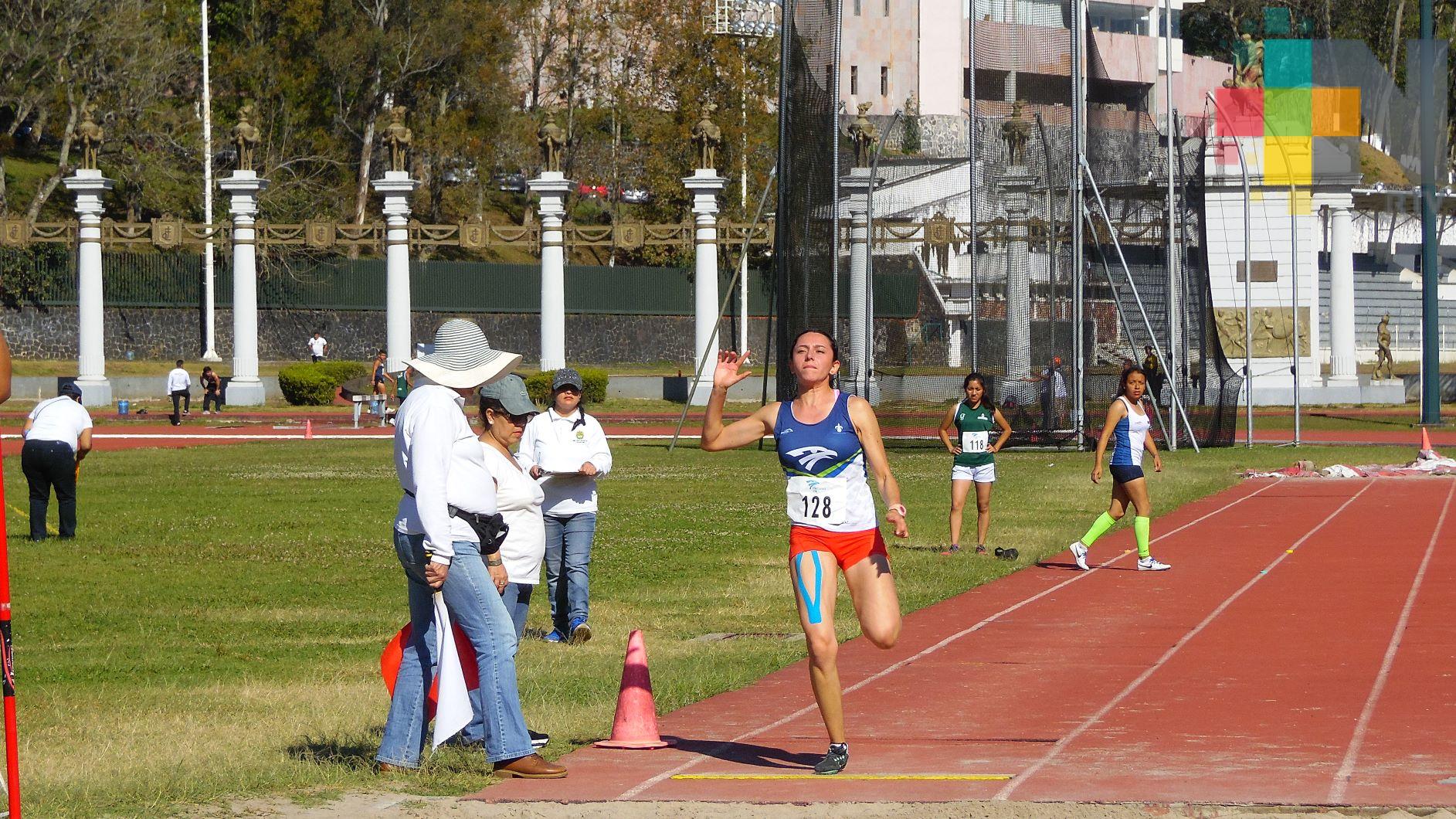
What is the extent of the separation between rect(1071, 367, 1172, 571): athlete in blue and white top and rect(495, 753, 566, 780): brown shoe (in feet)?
29.7

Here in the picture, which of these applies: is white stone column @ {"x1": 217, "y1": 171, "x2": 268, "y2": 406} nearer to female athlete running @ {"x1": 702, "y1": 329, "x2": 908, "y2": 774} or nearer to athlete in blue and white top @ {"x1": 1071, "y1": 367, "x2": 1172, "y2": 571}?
athlete in blue and white top @ {"x1": 1071, "y1": 367, "x2": 1172, "y2": 571}

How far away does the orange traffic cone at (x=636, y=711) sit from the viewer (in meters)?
9.21

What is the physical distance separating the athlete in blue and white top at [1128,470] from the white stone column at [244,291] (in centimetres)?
3352

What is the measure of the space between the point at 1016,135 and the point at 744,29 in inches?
1508

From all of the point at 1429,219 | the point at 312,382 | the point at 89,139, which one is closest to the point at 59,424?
the point at 312,382

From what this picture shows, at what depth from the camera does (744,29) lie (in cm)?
6900

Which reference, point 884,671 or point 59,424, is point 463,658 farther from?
point 59,424

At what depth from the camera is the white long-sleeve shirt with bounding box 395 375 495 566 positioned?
8070mm

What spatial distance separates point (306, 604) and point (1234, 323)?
41.0 metres

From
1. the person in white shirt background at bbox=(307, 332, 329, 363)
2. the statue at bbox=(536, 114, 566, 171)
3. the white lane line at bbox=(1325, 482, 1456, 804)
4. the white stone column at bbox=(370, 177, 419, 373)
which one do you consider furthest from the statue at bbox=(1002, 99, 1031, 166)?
the person in white shirt background at bbox=(307, 332, 329, 363)

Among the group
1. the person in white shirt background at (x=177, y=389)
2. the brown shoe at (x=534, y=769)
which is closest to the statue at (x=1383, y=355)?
the person in white shirt background at (x=177, y=389)

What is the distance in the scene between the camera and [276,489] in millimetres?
25000

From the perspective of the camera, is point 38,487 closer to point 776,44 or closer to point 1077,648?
point 1077,648

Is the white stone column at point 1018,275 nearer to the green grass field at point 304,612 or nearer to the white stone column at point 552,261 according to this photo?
the green grass field at point 304,612
